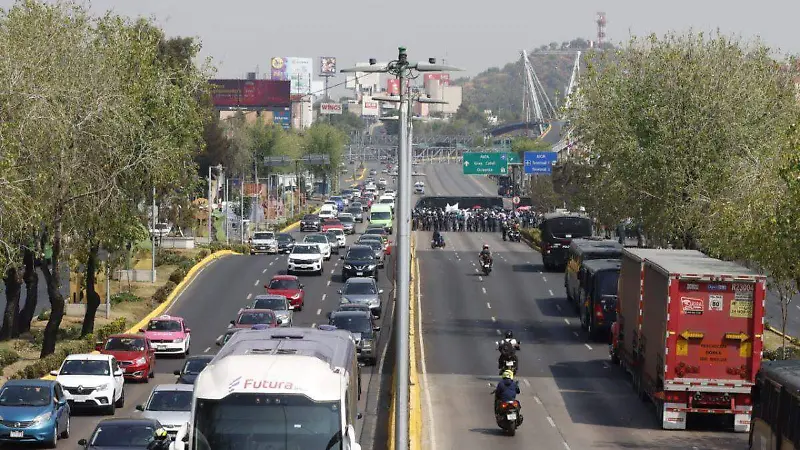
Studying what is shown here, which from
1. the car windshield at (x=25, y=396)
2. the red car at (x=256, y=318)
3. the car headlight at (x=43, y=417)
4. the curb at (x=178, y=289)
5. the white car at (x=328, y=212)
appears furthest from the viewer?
the white car at (x=328, y=212)

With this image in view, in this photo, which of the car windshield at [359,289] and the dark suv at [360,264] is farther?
the dark suv at [360,264]

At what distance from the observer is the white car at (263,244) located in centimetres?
8206

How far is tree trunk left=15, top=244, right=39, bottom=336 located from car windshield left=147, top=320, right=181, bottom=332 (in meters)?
4.88

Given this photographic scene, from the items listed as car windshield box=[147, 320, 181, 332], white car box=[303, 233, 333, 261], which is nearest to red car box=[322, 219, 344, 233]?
white car box=[303, 233, 333, 261]

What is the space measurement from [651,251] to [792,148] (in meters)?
7.17

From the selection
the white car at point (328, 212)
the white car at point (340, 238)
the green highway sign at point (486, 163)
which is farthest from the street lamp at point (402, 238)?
the green highway sign at point (486, 163)

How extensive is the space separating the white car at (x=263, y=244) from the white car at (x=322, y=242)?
18.5ft

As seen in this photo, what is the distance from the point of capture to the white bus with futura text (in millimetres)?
17047

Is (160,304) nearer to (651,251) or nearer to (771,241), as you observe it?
(651,251)

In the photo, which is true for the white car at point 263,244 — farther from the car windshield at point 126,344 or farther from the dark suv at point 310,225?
the car windshield at point 126,344

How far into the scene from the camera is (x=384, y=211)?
102000mm

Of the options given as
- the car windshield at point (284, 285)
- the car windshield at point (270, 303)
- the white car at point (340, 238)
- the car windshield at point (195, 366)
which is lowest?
the white car at point (340, 238)

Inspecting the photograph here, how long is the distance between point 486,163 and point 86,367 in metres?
88.7

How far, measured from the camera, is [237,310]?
5638 cm
